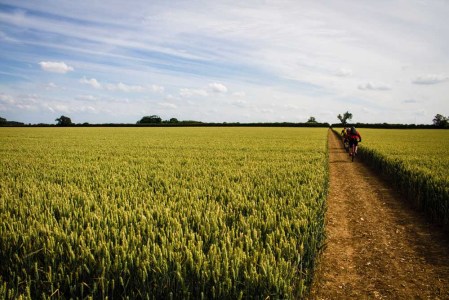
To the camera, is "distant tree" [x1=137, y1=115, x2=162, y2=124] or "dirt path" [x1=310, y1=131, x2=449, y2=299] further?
"distant tree" [x1=137, y1=115, x2=162, y2=124]

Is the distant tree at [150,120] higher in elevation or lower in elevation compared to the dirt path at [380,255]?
higher

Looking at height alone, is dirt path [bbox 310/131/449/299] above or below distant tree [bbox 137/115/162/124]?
below

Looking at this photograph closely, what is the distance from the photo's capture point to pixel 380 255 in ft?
18.6

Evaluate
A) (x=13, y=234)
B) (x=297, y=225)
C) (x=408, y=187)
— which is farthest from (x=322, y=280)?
(x=408, y=187)

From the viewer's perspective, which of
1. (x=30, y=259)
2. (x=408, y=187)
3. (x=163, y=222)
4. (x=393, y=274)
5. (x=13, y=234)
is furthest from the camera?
(x=408, y=187)

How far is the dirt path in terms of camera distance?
448cm

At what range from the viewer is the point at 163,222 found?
4473 mm

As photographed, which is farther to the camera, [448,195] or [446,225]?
[448,195]

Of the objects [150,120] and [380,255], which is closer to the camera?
[380,255]

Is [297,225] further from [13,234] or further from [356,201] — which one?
[356,201]

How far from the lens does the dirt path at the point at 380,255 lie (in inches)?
177

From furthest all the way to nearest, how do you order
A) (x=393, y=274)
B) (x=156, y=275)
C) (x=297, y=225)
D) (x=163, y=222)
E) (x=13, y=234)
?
(x=393, y=274), (x=163, y=222), (x=297, y=225), (x=13, y=234), (x=156, y=275)

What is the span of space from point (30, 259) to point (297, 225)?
3.51 meters

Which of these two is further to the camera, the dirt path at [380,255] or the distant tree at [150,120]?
the distant tree at [150,120]
